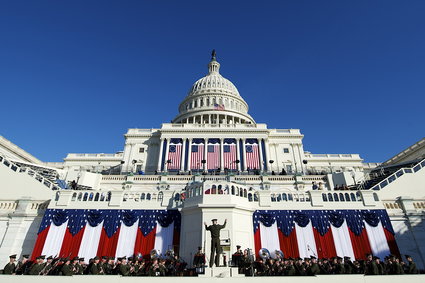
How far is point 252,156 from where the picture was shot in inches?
1948

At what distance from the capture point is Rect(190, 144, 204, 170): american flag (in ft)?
158

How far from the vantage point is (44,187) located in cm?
2203

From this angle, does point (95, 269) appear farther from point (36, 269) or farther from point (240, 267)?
point (240, 267)

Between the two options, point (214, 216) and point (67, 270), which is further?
point (214, 216)

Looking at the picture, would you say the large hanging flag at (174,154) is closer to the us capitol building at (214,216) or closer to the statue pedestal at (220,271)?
the us capitol building at (214,216)

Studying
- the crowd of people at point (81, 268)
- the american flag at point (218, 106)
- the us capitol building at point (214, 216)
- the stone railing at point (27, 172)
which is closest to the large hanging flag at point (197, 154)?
the american flag at point (218, 106)

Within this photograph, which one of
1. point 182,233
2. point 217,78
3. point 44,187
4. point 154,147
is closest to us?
point 182,233

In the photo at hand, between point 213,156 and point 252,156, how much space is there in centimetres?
785

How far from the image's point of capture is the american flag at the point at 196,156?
1891 inches

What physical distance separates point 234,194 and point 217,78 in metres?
77.8

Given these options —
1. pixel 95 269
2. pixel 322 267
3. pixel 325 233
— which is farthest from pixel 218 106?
pixel 95 269

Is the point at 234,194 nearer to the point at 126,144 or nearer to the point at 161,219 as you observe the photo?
the point at 161,219

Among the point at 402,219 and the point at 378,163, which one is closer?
the point at 402,219

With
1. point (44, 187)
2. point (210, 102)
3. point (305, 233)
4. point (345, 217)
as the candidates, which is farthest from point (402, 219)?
point (210, 102)
